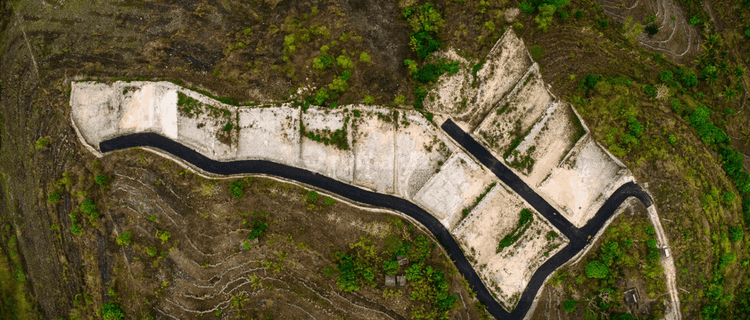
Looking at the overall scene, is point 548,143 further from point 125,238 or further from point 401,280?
point 125,238

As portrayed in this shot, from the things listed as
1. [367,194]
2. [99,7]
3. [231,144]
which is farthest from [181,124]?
[367,194]

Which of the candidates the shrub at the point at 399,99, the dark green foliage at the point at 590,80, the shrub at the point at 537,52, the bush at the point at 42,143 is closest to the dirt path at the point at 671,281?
the dark green foliage at the point at 590,80

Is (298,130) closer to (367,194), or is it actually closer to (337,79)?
(337,79)

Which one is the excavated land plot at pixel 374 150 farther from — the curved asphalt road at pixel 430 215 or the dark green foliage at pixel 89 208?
the dark green foliage at pixel 89 208

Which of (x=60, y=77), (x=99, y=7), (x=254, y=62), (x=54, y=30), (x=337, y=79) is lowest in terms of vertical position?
(x=60, y=77)

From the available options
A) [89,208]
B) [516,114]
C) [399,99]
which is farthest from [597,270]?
[89,208]

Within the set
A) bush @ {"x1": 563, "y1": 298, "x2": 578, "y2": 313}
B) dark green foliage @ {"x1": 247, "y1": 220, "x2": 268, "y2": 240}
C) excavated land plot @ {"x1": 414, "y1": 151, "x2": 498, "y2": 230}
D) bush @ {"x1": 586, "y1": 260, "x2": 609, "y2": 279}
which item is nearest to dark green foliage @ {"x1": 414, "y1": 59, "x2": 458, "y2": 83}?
excavated land plot @ {"x1": 414, "y1": 151, "x2": 498, "y2": 230}
